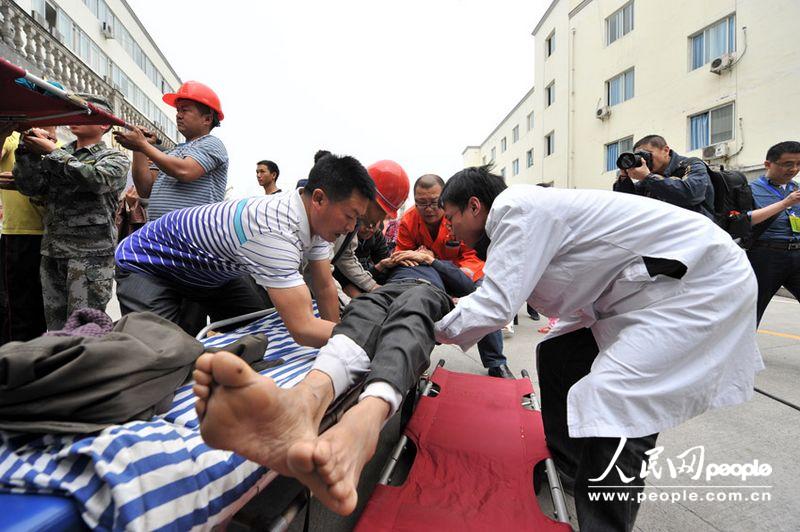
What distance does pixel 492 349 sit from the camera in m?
2.77

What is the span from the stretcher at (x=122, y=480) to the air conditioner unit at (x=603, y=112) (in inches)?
550

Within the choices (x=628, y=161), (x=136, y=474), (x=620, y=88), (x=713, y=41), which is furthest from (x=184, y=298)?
(x=620, y=88)

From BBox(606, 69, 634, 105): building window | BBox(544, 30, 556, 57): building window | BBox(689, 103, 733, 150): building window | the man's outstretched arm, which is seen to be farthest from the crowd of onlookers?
BBox(544, 30, 556, 57): building window

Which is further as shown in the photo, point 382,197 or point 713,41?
point 713,41

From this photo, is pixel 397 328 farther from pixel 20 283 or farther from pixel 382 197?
pixel 20 283

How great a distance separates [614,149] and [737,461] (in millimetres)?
12378

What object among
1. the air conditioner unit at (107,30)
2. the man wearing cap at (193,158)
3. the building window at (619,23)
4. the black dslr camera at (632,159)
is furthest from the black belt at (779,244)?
the air conditioner unit at (107,30)

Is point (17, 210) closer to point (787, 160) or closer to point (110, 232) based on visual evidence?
point (110, 232)

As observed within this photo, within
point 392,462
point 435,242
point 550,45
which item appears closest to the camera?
point 392,462

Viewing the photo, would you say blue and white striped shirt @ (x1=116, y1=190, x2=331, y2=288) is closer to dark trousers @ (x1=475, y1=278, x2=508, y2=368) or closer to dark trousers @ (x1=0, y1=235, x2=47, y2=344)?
dark trousers @ (x1=0, y1=235, x2=47, y2=344)

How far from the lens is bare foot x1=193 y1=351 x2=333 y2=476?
2.43 ft

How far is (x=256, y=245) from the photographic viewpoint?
1.54m

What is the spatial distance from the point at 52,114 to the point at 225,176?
0.80 meters

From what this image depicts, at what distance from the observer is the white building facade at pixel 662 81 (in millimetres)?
7715
